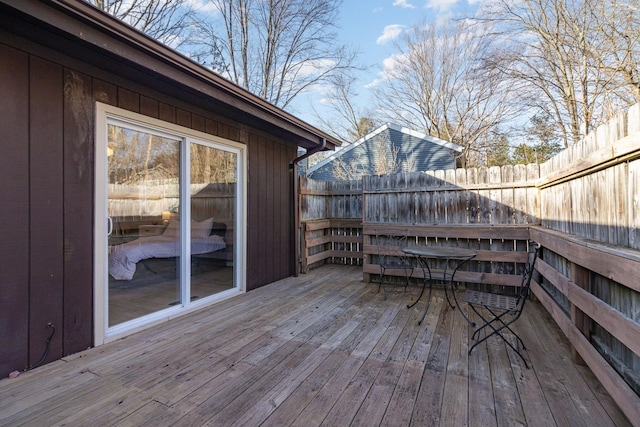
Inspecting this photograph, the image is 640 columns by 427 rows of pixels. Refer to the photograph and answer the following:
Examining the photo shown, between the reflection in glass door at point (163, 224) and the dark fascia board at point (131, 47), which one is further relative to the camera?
the reflection in glass door at point (163, 224)

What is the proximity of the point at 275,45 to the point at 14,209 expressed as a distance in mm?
9332

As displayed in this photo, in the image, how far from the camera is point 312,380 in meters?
2.08

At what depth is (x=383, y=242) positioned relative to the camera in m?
4.92

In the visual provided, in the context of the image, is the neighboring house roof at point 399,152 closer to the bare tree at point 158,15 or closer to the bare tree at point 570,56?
the bare tree at point 570,56

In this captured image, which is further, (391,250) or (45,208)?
(391,250)

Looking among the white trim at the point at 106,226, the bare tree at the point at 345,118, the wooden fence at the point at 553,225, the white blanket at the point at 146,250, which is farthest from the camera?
the bare tree at the point at 345,118

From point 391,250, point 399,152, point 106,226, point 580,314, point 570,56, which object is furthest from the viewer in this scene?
point 399,152

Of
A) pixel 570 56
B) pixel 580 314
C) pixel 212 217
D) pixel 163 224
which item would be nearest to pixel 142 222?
pixel 163 224

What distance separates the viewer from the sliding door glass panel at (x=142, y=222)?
9.70 feet

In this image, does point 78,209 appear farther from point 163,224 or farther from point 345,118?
point 345,118

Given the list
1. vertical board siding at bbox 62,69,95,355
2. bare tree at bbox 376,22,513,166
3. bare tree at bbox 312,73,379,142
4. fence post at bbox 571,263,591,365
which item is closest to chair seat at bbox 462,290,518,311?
fence post at bbox 571,263,591,365

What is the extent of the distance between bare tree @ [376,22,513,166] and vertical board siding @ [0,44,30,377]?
1314cm

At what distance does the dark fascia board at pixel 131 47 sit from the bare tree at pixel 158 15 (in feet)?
18.5

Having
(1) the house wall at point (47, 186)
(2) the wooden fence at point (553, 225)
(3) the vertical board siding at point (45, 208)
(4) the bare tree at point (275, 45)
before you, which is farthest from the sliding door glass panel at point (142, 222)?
(4) the bare tree at point (275, 45)
